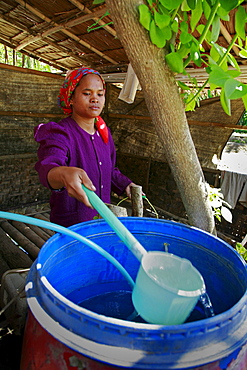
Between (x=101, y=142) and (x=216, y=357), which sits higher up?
(x=101, y=142)

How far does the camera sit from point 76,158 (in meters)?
1.56

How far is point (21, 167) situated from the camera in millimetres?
4598

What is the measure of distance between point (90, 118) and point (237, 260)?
1198mm

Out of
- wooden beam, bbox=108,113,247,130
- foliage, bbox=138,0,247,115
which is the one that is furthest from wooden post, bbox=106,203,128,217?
wooden beam, bbox=108,113,247,130

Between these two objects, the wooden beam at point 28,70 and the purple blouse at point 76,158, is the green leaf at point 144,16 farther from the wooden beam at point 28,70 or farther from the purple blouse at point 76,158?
the wooden beam at point 28,70

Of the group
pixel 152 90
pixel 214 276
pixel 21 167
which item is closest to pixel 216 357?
pixel 214 276

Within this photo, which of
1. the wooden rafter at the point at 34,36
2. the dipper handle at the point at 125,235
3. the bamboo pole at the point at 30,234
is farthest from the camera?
the wooden rafter at the point at 34,36

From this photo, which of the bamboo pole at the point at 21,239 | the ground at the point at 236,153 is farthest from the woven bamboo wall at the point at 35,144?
the ground at the point at 236,153

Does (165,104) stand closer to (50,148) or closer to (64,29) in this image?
(50,148)

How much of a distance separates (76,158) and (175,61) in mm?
817

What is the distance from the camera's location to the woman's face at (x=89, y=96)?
155 centimetres

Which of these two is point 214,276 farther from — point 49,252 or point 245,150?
point 245,150

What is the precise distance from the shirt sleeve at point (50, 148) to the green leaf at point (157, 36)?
61 centimetres

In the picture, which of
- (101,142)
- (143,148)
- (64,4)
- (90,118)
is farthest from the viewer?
(143,148)
